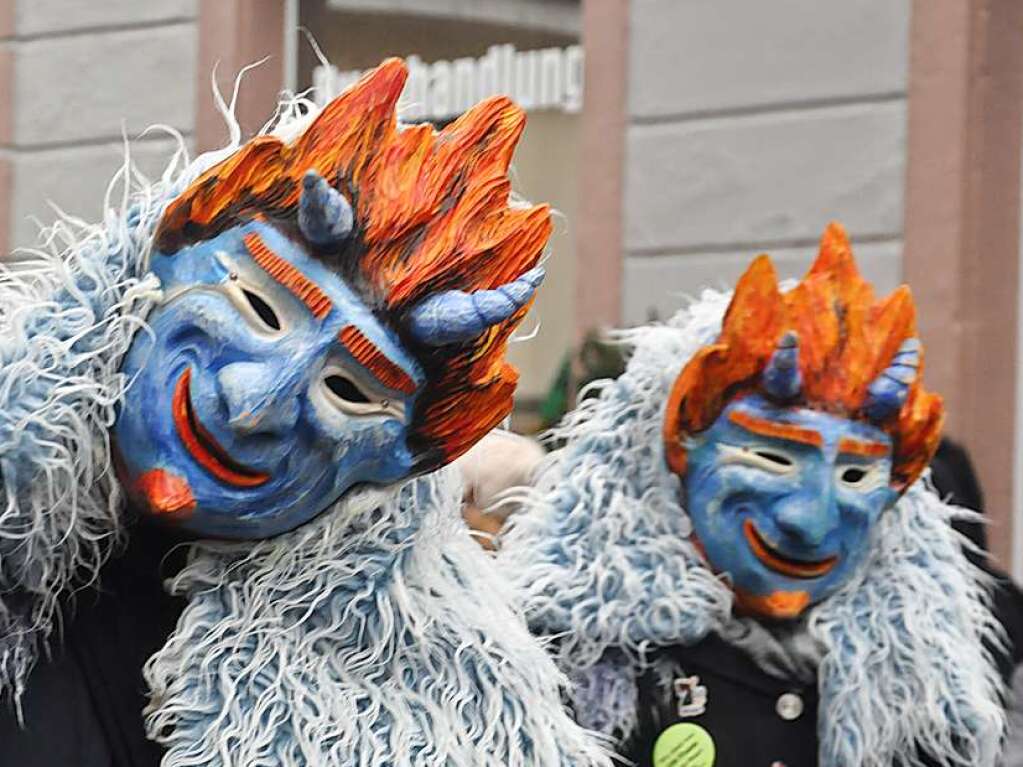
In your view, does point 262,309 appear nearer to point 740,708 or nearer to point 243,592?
point 243,592

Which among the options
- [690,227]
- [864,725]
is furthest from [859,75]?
[864,725]

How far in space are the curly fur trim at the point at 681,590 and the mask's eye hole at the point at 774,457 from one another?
0.15 meters

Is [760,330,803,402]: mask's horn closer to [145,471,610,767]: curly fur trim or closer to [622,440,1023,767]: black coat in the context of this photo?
[622,440,1023,767]: black coat

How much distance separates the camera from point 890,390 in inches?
126

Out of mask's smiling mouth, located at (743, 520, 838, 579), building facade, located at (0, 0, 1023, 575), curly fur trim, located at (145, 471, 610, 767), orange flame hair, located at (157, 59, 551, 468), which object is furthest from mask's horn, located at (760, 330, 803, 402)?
building facade, located at (0, 0, 1023, 575)

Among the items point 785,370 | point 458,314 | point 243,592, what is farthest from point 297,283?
point 785,370

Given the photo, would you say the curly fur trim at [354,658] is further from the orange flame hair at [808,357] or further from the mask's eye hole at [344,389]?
the orange flame hair at [808,357]

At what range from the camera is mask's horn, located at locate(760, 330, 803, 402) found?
3.17 m

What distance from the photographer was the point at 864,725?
10.7ft

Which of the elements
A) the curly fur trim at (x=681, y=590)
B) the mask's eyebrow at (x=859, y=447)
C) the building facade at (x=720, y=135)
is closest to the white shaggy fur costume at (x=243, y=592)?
the curly fur trim at (x=681, y=590)

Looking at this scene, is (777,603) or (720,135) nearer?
(777,603)

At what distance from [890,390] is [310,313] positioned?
1.51 m

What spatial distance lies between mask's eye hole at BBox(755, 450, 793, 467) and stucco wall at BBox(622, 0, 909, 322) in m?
2.29

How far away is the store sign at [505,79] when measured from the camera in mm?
6504
